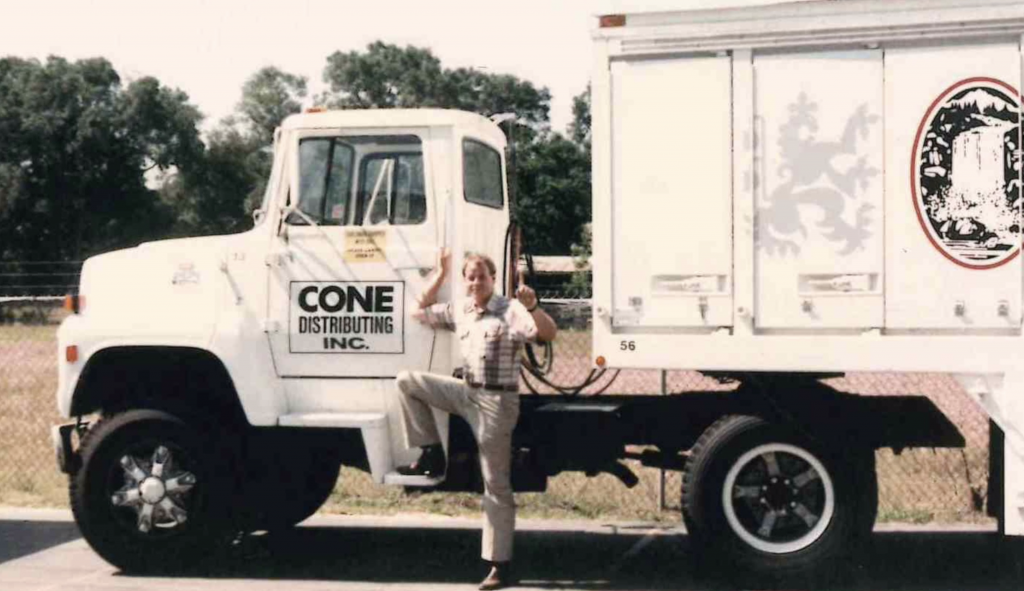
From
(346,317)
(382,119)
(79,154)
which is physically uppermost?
(79,154)

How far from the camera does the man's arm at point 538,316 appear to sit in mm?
8109

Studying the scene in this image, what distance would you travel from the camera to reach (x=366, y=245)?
831cm

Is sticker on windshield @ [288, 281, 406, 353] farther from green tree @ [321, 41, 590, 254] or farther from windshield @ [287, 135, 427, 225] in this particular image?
green tree @ [321, 41, 590, 254]

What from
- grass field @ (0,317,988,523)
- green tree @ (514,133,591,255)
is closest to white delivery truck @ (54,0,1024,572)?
grass field @ (0,317,988,523)

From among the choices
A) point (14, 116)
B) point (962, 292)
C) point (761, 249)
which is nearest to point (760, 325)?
point (761, 249)

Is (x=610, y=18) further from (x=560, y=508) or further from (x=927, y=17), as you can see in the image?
(x=560, y=508)

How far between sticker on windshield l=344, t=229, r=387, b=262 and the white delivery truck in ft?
0.05

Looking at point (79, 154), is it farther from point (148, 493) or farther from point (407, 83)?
point (148, 493)

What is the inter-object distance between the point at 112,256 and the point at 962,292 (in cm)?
499

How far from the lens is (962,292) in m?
7.50

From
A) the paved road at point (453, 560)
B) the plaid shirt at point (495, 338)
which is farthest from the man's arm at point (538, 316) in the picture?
the paved road at point (453, 560)

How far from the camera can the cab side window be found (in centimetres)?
849

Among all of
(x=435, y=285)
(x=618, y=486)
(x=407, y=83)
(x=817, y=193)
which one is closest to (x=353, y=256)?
(x=435, y=285)

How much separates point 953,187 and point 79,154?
64.4 m
